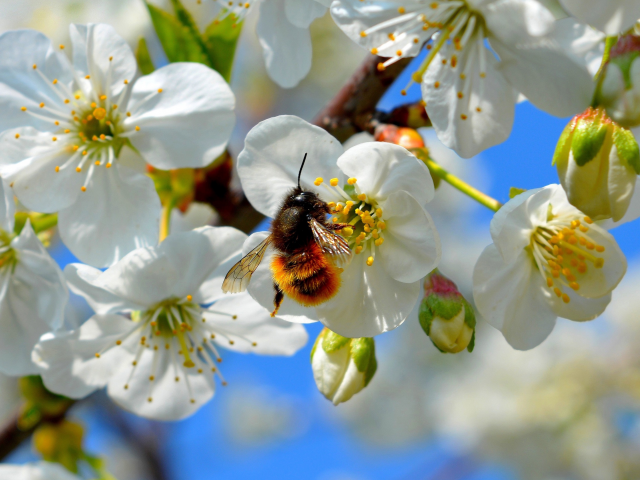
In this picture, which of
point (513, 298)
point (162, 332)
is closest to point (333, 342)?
point (513, 298)

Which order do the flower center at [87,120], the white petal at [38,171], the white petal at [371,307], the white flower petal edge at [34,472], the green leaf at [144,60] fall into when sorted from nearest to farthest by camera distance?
1. the white petal at [371,307]
2. the white petal at [38,171]
3. the flower center at [87,120]
4. the green leaf at [144,60]
5. the white flower petal edge at [34,472]

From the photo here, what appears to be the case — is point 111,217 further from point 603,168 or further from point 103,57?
point 603,168

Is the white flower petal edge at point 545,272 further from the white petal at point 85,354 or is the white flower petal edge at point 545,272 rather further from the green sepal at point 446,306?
the white petal at point 85,354

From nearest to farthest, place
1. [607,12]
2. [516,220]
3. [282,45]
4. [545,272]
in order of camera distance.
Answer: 1. [607,12]
2. [516,220]
3. [545,272]
4. [282,45]

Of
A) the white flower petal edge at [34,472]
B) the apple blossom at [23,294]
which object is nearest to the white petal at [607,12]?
the apple blossom at [23,294]

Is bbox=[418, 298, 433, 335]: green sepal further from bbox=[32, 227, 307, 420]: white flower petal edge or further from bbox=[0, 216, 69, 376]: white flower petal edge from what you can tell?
bbox=[0, 216, 69, 376]: white flower petal edge

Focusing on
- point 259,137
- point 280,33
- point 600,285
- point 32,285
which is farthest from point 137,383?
point 600,285

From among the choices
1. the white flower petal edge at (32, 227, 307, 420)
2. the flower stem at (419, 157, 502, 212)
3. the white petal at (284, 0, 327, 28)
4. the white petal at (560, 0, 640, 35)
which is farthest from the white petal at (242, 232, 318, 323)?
the white petal at (560, 0, 640, 35)
